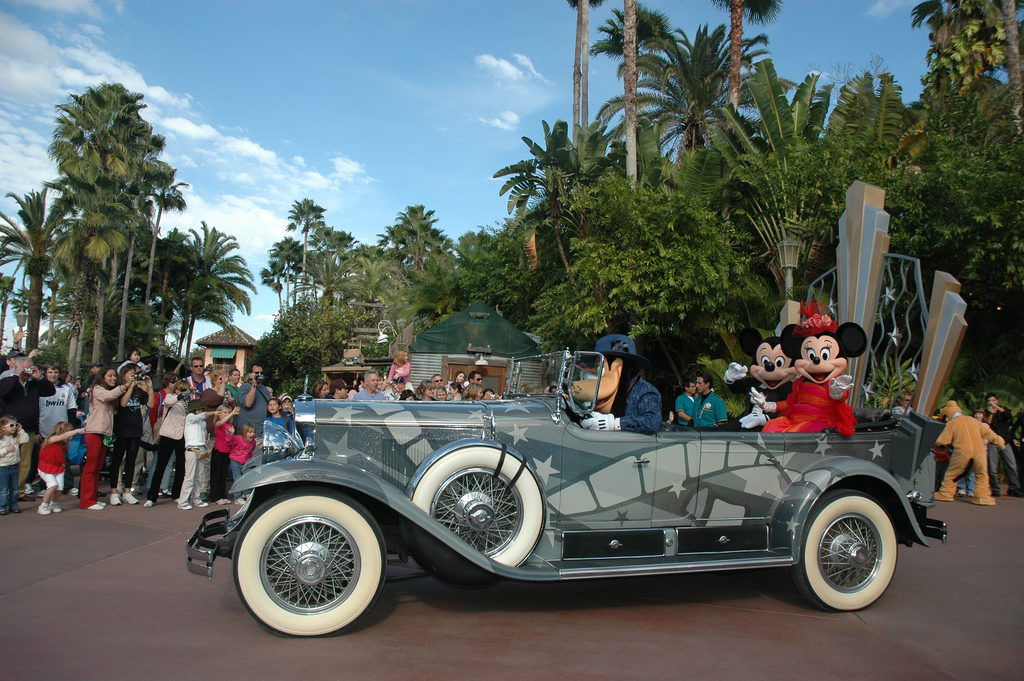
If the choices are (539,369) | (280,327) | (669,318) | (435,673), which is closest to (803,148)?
(669,318)

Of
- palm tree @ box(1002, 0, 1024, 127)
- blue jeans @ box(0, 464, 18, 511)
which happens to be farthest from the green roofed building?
palm tree @ box(1002, 0, 1024, 127)

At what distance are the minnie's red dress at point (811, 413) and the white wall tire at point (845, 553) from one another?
19.2 inches

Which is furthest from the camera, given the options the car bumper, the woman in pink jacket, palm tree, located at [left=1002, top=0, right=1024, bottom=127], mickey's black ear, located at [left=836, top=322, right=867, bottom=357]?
palm tree, located at [left=1002, top=0, right=1024, bottom=127]

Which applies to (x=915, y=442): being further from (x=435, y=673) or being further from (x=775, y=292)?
(x=775, y=292)

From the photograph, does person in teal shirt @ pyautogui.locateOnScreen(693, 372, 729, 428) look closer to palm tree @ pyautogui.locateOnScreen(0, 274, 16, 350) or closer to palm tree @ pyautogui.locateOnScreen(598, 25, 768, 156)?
palm tree @ pyautogui.locateOnScreen(598, 25, 768, 156)

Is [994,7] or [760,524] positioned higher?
[994,7]

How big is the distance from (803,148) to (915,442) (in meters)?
10.8

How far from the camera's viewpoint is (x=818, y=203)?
13.8 m

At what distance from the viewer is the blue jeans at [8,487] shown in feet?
22.9

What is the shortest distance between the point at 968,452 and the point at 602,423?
8.20m

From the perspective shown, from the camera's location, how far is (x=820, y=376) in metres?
4.94

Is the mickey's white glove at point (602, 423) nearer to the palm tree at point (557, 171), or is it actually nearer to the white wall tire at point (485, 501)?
the white wall tire at point (485, 501)

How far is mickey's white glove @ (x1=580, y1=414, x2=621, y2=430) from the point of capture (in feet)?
14.2

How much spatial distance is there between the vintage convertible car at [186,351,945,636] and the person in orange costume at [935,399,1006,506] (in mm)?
5956
